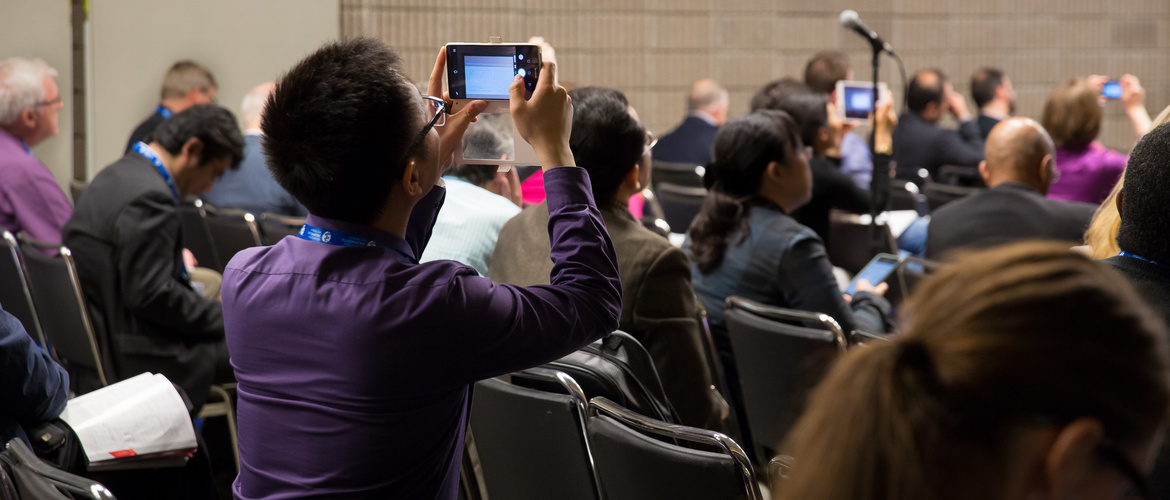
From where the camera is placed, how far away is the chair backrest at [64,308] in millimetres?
2768

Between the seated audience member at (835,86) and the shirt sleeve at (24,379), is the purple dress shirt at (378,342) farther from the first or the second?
the seated audience member at (835,86)

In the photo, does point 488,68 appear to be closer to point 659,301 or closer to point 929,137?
point 659,301

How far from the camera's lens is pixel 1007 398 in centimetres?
68

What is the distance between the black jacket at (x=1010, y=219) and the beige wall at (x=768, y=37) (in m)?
4.08

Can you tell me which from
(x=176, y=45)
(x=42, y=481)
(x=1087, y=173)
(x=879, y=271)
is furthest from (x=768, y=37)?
(x=42, y=481)

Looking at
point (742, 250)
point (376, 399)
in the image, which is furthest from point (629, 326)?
point (376, 399)

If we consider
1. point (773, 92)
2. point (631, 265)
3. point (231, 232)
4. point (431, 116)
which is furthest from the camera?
point (773, 92)

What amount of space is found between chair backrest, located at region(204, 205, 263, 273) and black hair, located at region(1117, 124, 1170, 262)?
109 inches

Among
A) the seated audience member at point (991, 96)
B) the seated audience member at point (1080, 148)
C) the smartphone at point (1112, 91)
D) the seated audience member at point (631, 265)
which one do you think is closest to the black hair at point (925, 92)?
the seated audience member at point (991, 96)

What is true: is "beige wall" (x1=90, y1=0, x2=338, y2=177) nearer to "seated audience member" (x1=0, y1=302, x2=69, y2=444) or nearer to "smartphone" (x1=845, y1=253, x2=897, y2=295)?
"smartphone" (x1=845, y1=253, x2=897, y2=295)

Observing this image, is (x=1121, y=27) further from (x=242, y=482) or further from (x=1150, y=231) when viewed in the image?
(x=242, y=482)

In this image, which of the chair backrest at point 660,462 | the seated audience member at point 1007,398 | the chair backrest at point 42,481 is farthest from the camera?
the chair backrest at point 660,462

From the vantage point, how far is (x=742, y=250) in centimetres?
274

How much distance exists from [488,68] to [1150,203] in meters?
0.96
